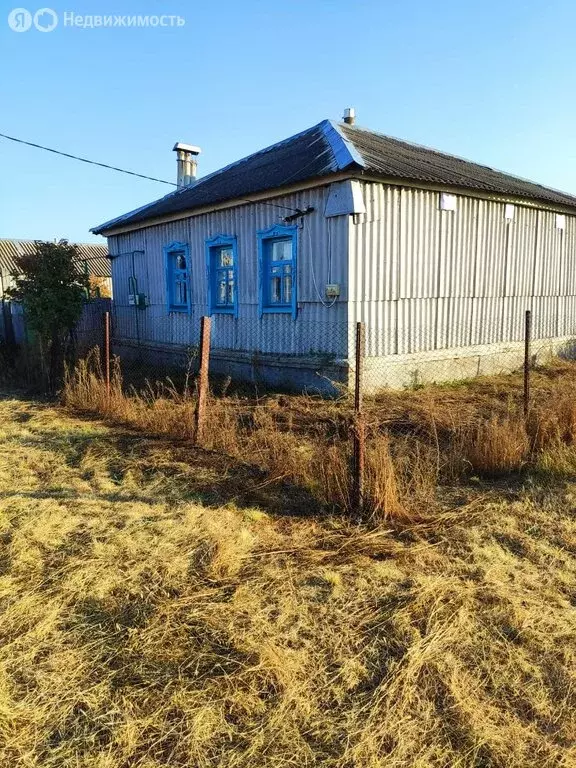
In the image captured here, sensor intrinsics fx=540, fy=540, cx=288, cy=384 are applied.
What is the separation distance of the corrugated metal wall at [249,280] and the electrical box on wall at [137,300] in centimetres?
17

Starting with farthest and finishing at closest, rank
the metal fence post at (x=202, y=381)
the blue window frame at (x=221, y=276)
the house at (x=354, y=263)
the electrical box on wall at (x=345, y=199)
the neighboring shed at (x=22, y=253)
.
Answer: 1. the neighboring shed at (x=22, y=253)
2. the blue window frame at (x=221, y=276)
3. the house at (x=354, y=263)
4. the electrical box on wall at (x=345, y=199)
5. the metal fence post at (x=202, y=381)

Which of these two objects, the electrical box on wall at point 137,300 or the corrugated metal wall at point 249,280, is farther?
the electrical box on wall at point 137,300

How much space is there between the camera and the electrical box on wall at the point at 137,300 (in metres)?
14.1

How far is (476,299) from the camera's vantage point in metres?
10.8

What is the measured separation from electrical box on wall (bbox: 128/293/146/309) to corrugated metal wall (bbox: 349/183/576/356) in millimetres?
7335

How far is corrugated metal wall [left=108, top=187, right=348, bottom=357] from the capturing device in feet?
28.8

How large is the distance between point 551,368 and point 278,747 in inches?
446

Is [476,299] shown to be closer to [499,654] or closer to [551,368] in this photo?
[551,368]

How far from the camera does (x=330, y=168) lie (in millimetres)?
8289

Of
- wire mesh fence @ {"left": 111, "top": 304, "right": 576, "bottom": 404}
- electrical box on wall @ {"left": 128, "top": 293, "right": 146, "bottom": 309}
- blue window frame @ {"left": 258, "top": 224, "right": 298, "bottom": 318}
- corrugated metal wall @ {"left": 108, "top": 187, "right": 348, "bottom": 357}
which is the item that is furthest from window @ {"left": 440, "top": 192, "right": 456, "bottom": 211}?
electrical box on wall @ {"left": 128, "top": 293, "right": 146, "bottom": 309}

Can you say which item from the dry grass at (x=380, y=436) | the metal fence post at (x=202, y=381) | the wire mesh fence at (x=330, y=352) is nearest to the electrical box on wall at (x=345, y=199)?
the wire mesh fence at (x=330, y=352)

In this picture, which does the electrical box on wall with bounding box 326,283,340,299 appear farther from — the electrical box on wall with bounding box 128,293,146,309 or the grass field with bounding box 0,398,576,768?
the electrical box on wall with bounding box 128,293,146,309

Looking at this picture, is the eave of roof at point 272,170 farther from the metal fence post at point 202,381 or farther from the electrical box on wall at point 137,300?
the metal fence post at point 202,381

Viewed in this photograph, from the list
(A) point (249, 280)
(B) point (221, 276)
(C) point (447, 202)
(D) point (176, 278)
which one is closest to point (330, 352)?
(A) point (249, 280)
